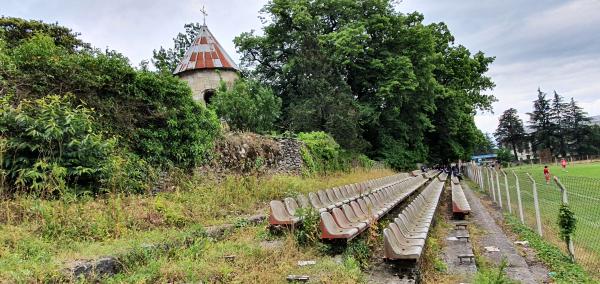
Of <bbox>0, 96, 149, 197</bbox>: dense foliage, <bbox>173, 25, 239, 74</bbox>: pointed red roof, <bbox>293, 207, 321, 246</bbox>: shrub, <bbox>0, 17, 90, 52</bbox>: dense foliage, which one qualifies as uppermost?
<bbox>0, 17, 90, 52</bbox>: dense foliage

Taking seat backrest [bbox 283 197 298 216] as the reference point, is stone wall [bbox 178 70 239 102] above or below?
above

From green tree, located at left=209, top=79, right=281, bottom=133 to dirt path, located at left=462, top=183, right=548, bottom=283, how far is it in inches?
394

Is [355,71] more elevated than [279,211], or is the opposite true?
[355,71]

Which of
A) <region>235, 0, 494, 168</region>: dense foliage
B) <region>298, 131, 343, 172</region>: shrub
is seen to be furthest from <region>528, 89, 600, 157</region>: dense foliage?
<region>298, 131, 343, 172</region>: shrub

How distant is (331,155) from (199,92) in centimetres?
935

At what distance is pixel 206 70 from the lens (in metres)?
24.5

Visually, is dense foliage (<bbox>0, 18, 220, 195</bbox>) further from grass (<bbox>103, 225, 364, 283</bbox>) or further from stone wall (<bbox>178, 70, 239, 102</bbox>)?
stone wall (<bbox>178, 70, 239, 102</bbox>)

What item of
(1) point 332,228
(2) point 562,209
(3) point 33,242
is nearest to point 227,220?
(1) point 332,228

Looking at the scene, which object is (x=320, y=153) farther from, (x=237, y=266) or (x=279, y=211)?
(x=237, y=266)

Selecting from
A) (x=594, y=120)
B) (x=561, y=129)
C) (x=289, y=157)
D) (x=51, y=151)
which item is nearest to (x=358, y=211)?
(x=51, y=151)

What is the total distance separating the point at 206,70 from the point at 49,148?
18.8 meters

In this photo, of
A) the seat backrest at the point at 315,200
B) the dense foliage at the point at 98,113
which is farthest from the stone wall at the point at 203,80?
the seat backrest at the point at 315,200

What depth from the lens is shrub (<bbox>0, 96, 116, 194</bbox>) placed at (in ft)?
19.4

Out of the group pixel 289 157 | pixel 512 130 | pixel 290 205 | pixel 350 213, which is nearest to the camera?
pixel 350 213
